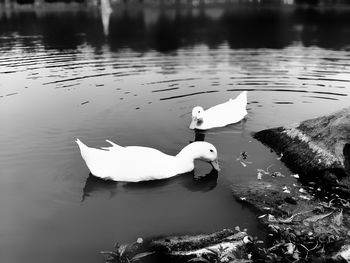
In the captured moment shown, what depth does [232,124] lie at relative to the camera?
16.0m

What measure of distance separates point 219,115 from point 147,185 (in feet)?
18.0

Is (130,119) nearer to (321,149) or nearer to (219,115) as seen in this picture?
(219,115)

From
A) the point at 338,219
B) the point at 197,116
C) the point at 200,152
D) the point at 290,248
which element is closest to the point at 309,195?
the point at 338,219

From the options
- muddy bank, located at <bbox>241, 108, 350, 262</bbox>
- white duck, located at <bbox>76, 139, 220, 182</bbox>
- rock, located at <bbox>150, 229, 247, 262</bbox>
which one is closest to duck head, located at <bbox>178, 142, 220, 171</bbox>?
white duck, located at <bbox>76, 139, 220, 182</bbox>

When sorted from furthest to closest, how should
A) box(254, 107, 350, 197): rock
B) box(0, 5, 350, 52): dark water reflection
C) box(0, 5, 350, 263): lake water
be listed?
box(0, 5, 350, 52): dark water reflection < box(254, 107, 350, 197): rock < box(0, 5, 350, 263): lake water

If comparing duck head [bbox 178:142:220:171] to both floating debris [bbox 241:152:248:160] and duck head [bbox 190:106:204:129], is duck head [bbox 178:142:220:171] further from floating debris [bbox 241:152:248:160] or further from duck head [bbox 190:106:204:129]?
duck head [bbox 190:106:204:129]

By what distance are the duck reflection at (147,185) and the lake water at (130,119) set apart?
→ 0.11ft

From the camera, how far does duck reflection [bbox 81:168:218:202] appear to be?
11.1 meters

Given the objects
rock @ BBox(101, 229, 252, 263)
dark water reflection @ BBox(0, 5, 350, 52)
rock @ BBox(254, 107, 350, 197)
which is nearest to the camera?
rock @ BBox(101, 229, 252, 263)

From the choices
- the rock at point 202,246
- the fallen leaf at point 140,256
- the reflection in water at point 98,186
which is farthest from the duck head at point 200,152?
the fallen leaf at point 140,256

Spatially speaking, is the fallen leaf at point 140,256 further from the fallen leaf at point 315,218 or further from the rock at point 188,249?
the fallen leaf at point 315,218

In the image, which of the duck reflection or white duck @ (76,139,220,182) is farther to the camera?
white duck @ (76,139,220,182)

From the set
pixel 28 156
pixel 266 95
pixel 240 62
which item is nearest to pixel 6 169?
pixel 28 156

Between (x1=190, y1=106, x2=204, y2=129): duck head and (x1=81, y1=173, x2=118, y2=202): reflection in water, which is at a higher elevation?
(x1=190, y1=106, x2=204, y2=129): duck head
